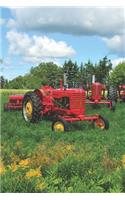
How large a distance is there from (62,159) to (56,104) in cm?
775

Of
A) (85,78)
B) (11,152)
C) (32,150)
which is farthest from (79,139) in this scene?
(85,78)

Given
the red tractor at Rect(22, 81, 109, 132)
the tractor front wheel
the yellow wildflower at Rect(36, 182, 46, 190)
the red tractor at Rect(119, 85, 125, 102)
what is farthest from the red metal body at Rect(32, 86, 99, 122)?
the red tractor at Rect(119, 85, 125, 102)

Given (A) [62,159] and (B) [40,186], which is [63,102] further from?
(B) [40,186]

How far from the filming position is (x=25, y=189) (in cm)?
670

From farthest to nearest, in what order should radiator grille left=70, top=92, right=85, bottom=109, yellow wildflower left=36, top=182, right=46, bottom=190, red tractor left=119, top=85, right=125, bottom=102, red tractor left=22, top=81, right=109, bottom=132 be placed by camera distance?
red tractor left=119, top=85, right=125, bottom=102 → radiator grille left=70, top=92, right=85, bottom=109 → red tractor left=22, top=81, right=109, bottom=132 → yellow wildflower left=36, top=182, right=46, bottom=190

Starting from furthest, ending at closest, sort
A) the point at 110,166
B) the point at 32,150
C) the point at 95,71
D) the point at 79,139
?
the point at 95,71
the point at 79,139
the point at 32,150
the point at 110,166

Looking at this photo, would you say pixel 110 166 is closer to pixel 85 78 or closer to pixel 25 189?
pixel 25 189

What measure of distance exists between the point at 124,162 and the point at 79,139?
12.7 ft

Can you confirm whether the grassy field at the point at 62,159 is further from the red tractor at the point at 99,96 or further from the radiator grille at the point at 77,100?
the red tractor at the point at 99,96

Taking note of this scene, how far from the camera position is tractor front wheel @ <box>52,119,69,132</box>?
538 inches

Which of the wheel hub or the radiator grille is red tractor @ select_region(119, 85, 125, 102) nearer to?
the radiator grille

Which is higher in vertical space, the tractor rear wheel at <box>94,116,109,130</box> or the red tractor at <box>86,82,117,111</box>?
the red tractor at <box>86,82,117,111</box>

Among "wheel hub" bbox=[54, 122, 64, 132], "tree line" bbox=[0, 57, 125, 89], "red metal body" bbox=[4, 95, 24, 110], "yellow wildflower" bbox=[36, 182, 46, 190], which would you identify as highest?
"tree line" bbox=[0, 57, 125, 89]

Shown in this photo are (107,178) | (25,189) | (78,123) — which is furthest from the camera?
(78,123)
